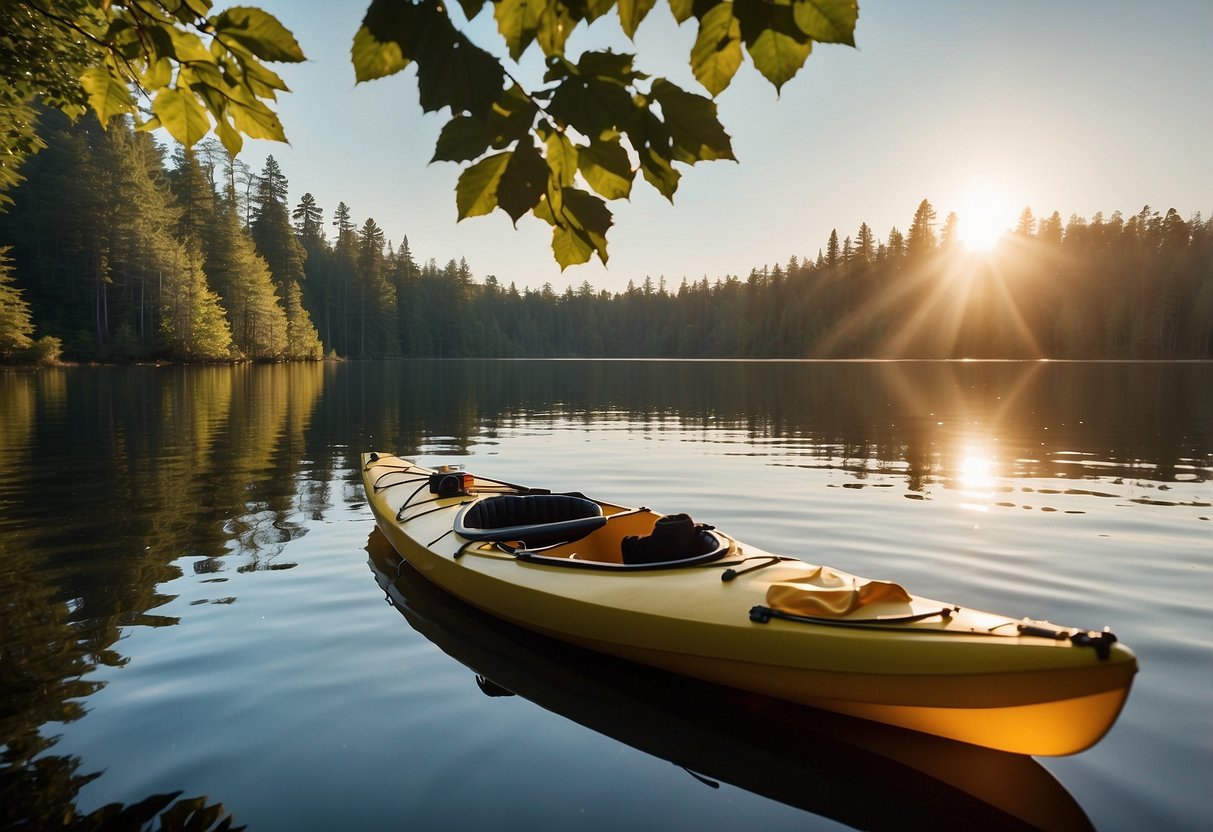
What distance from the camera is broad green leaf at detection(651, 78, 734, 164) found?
141cm

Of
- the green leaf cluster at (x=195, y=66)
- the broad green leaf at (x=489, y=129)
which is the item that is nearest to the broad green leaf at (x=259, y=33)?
the green leaf cluster at (x=195, y=66)

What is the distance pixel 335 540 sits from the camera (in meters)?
9.19

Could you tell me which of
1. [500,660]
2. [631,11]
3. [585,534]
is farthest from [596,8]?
[585,534]

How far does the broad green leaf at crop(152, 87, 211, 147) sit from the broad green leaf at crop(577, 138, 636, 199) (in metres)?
1.13

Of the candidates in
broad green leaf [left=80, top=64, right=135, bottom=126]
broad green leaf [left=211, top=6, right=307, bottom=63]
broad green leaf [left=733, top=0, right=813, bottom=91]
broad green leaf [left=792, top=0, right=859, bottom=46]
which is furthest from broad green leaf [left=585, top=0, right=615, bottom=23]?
broad green leaf [left=80, top=64, right=135, bottom=126]

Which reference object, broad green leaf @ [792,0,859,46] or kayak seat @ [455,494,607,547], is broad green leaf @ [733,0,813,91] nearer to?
broad green leaf @ [792,0,859,46]

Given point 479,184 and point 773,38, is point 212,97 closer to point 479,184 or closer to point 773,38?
point 479,184

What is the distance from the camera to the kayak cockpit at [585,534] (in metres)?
6.22

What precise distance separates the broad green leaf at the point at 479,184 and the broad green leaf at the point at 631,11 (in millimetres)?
381

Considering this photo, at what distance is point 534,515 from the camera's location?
798 centimetres

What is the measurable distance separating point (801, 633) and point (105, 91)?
4.35 metres

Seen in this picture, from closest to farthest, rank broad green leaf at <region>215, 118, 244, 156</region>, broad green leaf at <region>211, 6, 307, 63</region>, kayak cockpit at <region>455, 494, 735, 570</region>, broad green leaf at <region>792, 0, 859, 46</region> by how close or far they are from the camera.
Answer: broad green leaf at <region>792, 0, 859, 46</region> → broad green leaf at <region>211, 6, 307, 63</region> → broad green leaf at <region>215, 118, 244, 156</region> → kayak cockpit at <region>455, 494, 735, 570</region>

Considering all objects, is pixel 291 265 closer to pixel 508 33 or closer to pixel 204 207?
pixel 204 207

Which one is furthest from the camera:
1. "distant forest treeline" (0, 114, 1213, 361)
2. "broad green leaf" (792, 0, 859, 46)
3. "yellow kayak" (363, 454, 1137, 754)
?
"distant forest treeline" (0, 114, 1213, 361)
